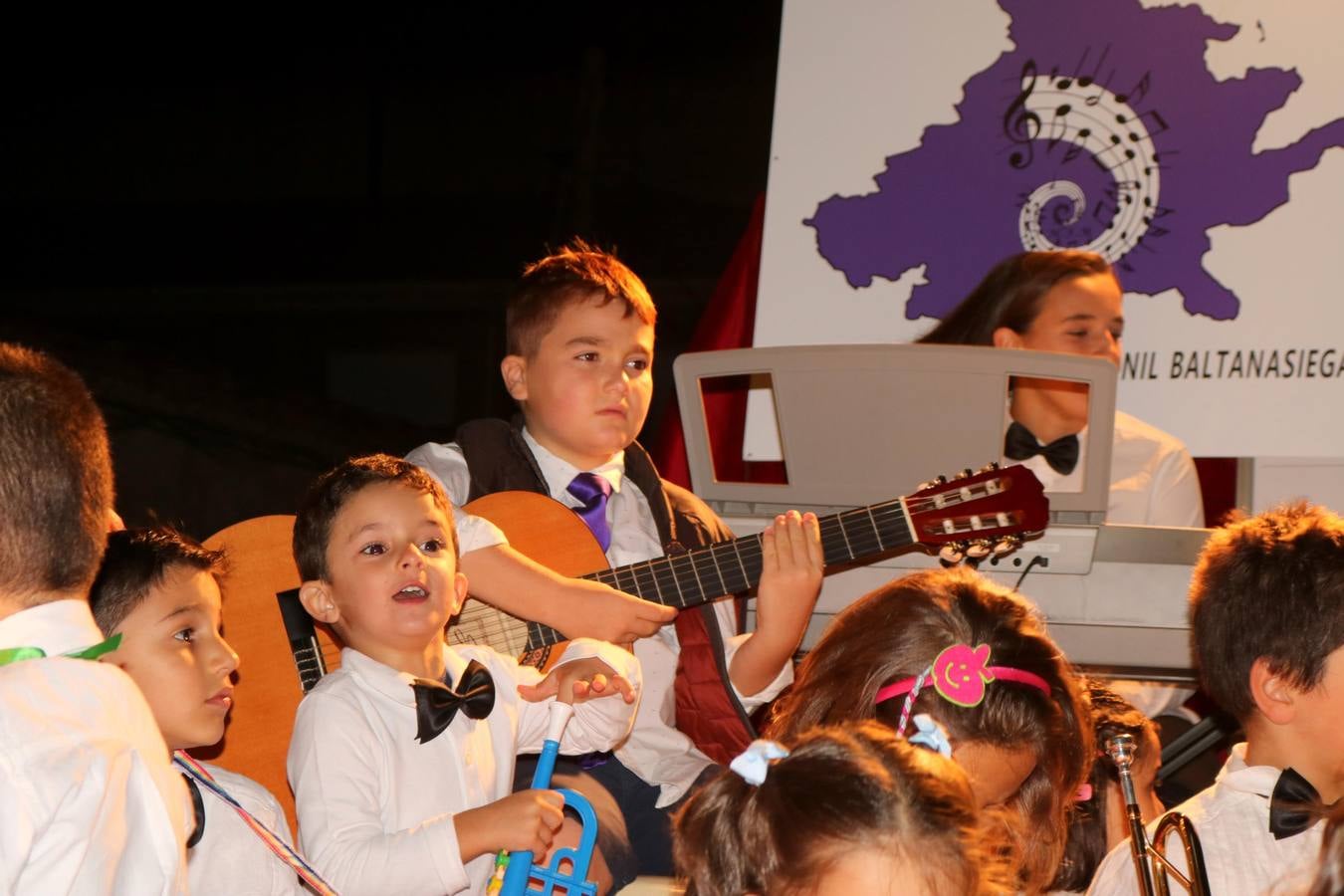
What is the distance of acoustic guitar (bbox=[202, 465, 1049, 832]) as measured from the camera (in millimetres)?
2617

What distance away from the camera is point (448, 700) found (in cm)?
221

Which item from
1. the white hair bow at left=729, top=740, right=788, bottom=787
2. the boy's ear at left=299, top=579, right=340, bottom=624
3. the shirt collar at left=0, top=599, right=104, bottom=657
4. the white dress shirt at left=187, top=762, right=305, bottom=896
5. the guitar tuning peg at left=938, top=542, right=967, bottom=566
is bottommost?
the white dress shirt at left=187, top=762, right=305, bottom=896

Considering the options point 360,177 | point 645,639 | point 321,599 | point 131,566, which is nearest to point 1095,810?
point 645,639

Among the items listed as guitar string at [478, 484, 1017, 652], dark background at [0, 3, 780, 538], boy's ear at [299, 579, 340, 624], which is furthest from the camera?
dark background at [0, 3, 780, 538]

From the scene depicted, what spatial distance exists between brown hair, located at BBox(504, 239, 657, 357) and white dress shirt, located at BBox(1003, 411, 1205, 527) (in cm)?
87

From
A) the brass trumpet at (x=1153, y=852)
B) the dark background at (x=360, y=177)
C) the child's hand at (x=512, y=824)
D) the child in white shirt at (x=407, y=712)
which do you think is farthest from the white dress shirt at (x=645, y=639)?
the dark background at (x=360, y=177)

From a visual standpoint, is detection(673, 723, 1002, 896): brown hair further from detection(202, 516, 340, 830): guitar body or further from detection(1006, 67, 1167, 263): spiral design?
detection(1006, 67, 1167, 263): spiral design

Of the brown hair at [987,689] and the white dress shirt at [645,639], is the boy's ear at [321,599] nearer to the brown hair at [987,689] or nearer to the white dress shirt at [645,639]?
the white dress shirt at [645,639]

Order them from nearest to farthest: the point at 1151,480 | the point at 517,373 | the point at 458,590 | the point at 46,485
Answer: the point at 46,485 → the point at 458,590 → the point at 517,373 → the point at 1151,480

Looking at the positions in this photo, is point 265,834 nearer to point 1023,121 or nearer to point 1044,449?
point 1044,449

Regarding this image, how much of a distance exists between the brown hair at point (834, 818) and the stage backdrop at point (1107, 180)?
2.15 m

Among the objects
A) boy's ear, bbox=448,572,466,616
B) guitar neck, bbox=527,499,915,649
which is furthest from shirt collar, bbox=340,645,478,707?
guitar neck, bbox=527,499,915,649

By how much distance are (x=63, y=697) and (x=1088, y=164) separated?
2.80 metres

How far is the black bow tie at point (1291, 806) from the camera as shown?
6.44 ft
